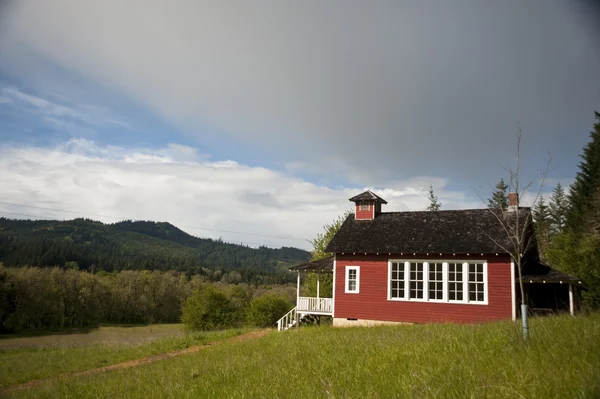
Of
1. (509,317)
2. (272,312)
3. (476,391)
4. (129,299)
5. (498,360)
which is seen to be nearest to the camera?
(476,391)

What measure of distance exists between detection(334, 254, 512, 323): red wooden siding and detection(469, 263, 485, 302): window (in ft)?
1.19

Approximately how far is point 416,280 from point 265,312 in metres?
24.4

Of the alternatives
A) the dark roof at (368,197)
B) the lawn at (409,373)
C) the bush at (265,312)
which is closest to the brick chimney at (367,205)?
the dark roof at (368,197)

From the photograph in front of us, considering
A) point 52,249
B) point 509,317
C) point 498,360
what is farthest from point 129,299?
point 498,360

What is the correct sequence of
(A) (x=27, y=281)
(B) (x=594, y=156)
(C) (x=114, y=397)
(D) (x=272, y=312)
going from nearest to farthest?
(C) (x=114, y=397), (B) (x=594, y=156), (D) (x=272, y=312), (A) (x=27, y=281)

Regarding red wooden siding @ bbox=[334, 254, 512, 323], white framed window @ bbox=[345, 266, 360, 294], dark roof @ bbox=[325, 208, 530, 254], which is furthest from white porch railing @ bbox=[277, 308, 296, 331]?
dark roof @ bbox=[325, 208, 530, 254]

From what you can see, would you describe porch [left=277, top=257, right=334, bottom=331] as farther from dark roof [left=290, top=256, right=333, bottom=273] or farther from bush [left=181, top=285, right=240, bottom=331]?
bush [left=181, top=285, right=240, bottom=331]

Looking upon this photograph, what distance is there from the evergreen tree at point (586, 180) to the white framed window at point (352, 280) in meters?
23.0

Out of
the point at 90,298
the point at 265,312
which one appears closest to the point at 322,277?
the point at 265,312

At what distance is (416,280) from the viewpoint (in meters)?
21.6

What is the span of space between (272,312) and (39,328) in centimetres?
3894

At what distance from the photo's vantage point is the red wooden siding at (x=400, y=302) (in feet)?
64.3

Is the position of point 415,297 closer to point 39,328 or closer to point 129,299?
point 39,328

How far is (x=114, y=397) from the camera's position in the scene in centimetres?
898
